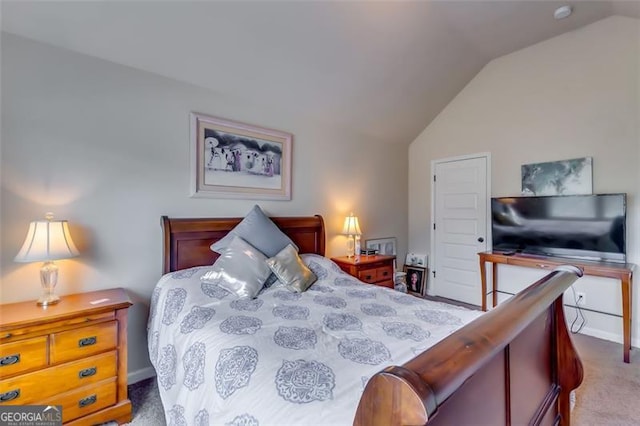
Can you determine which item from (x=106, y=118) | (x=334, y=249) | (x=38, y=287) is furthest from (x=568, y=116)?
(x=38, y=287)

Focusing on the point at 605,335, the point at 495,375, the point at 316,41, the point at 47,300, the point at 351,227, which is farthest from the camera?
the point at 351,227

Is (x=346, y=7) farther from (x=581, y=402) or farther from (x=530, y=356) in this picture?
(x=581, y=402)

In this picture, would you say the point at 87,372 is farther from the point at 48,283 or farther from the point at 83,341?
the point at 48,283

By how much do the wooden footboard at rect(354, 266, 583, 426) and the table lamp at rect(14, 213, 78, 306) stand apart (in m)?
2.06

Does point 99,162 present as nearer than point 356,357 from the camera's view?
No

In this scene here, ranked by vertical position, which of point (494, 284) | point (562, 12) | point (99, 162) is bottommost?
point (494, 284)

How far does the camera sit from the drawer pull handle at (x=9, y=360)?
1548 millimetres

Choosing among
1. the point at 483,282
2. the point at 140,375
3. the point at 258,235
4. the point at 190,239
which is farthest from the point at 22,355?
the point at 483,282

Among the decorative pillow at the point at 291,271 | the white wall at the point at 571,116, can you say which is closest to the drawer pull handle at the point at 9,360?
the decorative pillow at the point at 291,271

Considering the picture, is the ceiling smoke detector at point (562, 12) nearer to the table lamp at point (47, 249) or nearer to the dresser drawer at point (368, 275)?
the dresser drawer at point (368, 275)

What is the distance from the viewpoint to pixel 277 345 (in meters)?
1.34

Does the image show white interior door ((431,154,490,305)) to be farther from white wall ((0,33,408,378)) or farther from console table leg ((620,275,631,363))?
white wall ((0,33,408,378))

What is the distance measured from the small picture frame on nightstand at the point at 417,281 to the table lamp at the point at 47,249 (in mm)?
4092

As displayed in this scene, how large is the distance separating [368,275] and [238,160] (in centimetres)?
187
